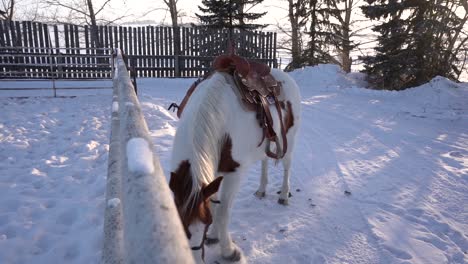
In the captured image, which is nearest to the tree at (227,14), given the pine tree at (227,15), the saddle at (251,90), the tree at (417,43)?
the pine tree at (227,15)

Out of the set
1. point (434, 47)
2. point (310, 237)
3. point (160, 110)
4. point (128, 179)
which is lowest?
point (310, 237)

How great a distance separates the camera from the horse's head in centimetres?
146

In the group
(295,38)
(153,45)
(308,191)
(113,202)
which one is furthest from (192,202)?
(295,38)

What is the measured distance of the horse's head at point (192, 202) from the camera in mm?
1460

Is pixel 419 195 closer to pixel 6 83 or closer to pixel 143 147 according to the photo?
pixel 143 147

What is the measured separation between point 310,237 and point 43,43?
43.0 feet

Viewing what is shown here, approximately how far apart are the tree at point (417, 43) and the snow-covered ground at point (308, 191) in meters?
4.94

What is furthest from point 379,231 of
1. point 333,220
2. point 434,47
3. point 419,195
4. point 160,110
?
point 434,47

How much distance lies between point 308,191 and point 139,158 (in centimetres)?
311

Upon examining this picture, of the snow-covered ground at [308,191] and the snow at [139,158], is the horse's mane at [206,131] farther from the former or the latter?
the snow-covered ground at [308,191]

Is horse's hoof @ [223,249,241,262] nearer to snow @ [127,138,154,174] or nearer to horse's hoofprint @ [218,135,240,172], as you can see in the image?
horse's hoofprint @ [218,135,240,172]

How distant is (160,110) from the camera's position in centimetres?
711

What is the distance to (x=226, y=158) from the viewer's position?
6.63 feet

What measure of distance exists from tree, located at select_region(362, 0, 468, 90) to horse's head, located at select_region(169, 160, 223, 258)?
12.0m
